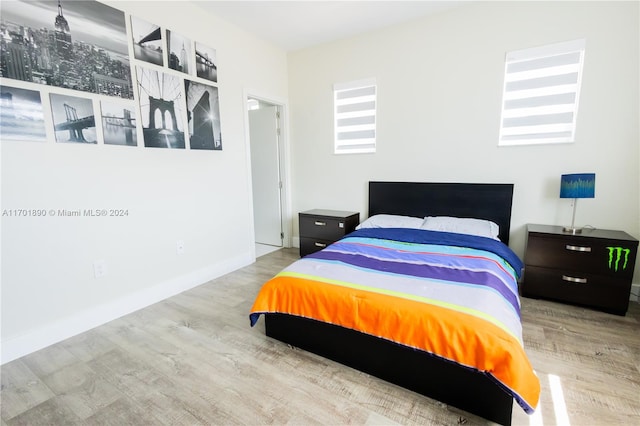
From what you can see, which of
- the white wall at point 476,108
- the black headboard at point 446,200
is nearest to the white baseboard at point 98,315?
the white wall at point 476,108

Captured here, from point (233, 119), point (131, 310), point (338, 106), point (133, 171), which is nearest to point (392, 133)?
point (338, 106)

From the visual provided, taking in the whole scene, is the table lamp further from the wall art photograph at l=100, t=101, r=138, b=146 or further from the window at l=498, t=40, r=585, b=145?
the wall art photograph at l=100, t=101, r=138, b=146

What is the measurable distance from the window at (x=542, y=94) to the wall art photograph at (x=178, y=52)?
306 centimetres

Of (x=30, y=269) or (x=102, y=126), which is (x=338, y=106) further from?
(x=30, y=269)

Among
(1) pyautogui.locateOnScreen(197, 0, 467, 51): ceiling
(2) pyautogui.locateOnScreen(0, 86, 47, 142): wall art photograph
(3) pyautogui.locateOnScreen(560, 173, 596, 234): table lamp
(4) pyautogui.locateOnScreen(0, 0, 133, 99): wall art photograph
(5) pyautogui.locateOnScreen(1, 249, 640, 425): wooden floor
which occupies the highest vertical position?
(1) pyautogui.locateOnScreen(197, 0, 467, 51): ceiling

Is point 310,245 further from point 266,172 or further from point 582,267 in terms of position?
point 582,267

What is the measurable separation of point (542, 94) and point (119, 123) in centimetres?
370

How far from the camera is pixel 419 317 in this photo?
1.47 meters

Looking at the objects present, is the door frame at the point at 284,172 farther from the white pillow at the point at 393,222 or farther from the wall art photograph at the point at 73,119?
the wall art photograph at the point at 73,119

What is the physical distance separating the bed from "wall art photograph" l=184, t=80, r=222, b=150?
1.72 meters

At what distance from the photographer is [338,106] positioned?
3.75 m

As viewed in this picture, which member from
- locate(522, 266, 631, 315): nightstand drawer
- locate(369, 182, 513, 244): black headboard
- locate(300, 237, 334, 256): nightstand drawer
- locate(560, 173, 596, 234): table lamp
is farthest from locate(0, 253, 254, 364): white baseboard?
locate(560, 173, 596, 234): table lamp

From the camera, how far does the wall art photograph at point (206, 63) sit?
2.87m

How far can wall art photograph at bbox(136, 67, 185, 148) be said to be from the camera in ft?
8.05
